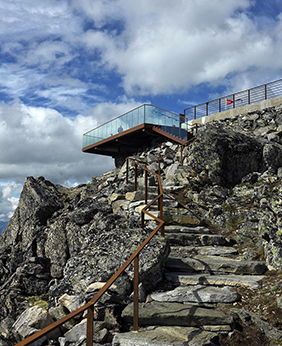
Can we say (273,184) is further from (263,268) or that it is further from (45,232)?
(45,232)

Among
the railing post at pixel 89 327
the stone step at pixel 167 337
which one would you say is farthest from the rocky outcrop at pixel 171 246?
the railing post at pixel 89 327

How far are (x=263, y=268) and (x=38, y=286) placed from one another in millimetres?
7363

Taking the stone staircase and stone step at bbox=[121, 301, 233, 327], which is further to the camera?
stone step at bbox=[121, 301, 233, 327]

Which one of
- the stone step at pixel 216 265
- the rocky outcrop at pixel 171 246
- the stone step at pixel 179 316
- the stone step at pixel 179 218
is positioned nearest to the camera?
the stone step at pixel 179 316

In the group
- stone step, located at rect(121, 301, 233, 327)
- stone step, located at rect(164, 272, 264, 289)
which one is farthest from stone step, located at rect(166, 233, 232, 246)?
stone step, located at rect(121, 301, 233, 327)

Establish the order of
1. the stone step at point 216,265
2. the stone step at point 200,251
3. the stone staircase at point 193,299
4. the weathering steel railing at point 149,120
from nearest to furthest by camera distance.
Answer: the stone staircase at point 193,299 < the stone step at point 216,265 < the stone step at point 200,251 < the weathering steel railing at point 149,120

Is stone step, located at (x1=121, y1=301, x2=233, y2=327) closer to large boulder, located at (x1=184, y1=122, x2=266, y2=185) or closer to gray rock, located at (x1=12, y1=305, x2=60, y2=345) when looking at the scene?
gray rock, located at (x1=12, y1=305, x2=60, y2=345)

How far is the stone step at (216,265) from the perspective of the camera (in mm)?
6078

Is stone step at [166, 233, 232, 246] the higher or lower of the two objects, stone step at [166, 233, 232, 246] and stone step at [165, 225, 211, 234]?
the lower

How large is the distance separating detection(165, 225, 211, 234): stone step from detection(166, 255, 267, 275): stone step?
4.47 ft

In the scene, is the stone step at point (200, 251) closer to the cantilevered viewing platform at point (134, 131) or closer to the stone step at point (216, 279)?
the stone step at point (216, 279)

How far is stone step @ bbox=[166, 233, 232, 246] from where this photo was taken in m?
7.60

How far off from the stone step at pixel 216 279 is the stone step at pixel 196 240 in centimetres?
173

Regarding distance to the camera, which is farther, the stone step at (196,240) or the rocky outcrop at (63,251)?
the stone step at (196,240)
